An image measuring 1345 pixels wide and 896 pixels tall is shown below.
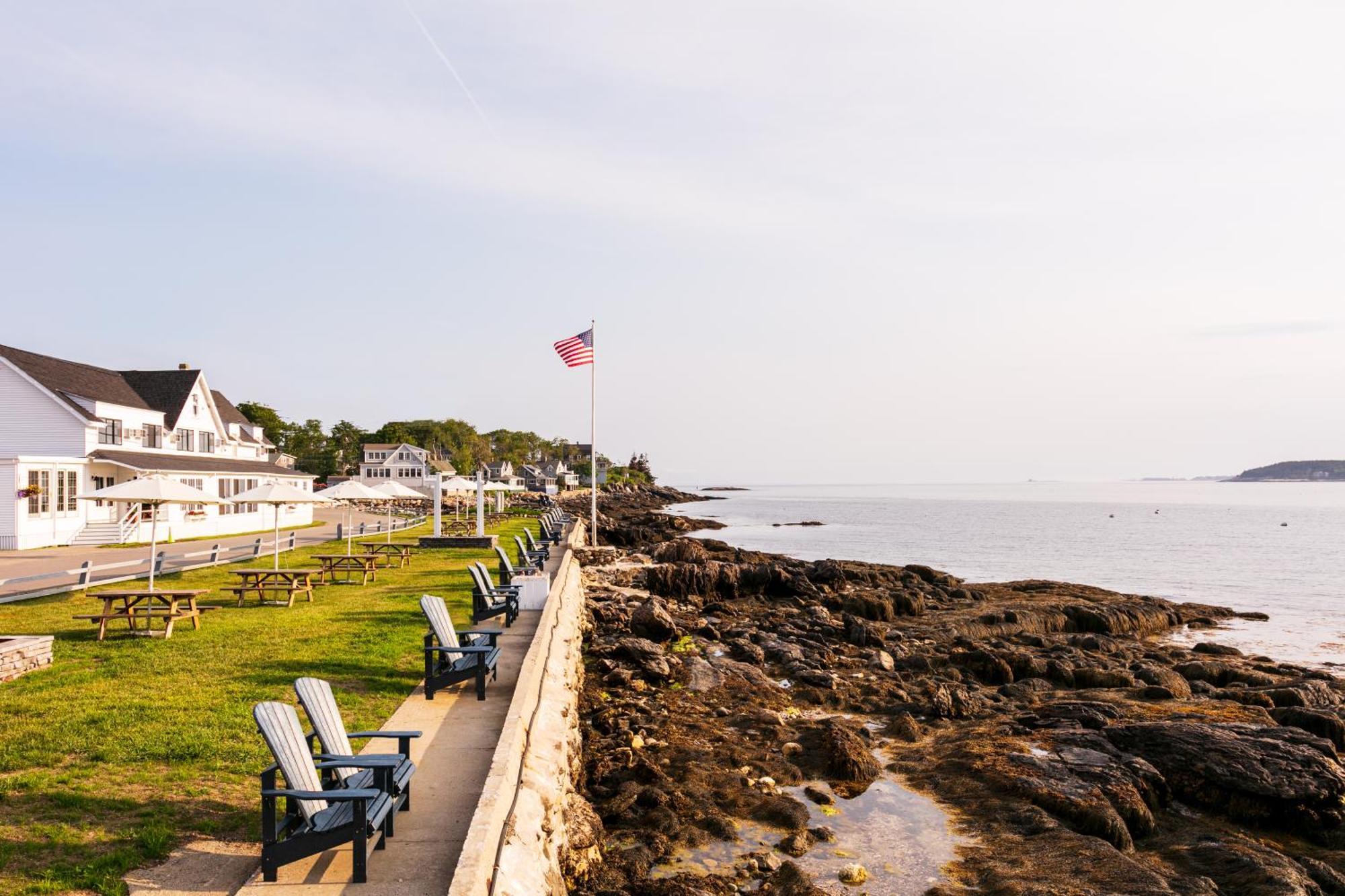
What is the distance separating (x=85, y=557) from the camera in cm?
2498

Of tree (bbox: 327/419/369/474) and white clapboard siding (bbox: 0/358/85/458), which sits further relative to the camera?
tree (bbox: 327/419/369/474)

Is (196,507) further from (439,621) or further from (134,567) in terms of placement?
(439,621)

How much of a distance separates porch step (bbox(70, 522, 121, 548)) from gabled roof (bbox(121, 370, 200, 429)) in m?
8.84

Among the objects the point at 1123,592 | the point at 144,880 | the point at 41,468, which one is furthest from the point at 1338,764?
the point at 41,468

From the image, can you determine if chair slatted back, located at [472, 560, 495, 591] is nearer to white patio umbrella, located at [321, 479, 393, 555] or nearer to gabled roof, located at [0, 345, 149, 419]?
white patio umbrella, located at [321, 479, 393, 555]

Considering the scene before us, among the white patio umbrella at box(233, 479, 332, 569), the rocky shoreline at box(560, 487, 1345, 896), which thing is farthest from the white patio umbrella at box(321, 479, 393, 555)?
the rocky shoreline at box(560, 487, 1345, 896)

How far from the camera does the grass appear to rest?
18.3 feet

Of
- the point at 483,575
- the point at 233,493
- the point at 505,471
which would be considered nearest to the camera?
the point at 483,575

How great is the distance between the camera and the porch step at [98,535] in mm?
29609

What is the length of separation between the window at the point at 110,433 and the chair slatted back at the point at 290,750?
33.4 meters

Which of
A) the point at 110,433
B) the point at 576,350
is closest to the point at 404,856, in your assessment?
the point at 576,350

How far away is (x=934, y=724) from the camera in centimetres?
1276

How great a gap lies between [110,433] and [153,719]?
31.0 m

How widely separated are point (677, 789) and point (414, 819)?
12.5ft
